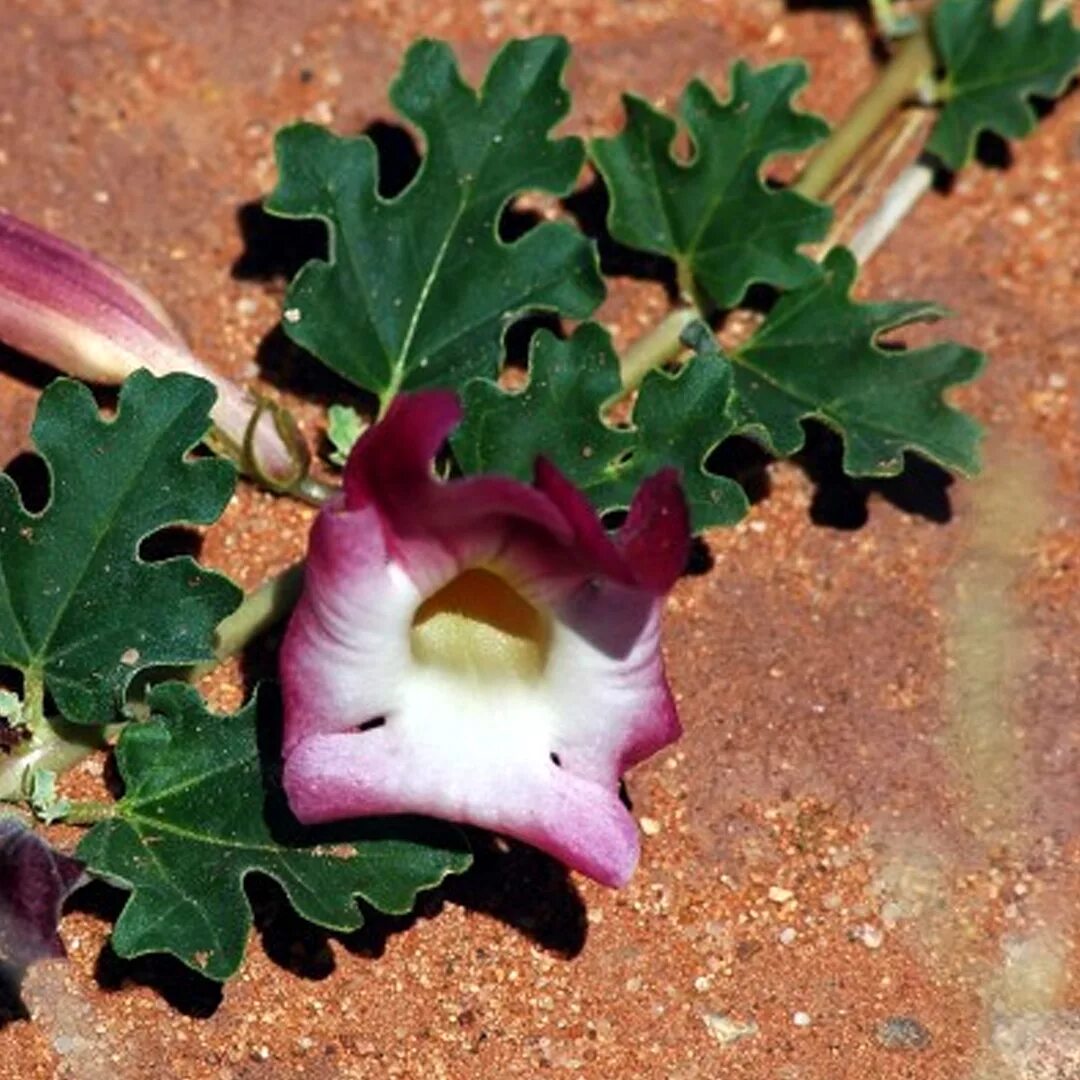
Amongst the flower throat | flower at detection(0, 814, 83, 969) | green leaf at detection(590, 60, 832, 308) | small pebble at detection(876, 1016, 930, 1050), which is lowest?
small pebble at detection(876, 1016, 930, 1050)

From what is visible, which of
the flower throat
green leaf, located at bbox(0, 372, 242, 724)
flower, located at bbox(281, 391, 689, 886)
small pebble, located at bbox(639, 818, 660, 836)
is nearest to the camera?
flower, located at bbox(281, 391, 689, 886)

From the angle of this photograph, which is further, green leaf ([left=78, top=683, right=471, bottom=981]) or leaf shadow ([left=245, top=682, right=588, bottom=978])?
leaf shadow ([left=245, top=682, right=588, bottom=978])

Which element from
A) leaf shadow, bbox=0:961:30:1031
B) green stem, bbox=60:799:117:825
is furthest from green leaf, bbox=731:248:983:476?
leaf shadow, bbox=0:961:30:1031

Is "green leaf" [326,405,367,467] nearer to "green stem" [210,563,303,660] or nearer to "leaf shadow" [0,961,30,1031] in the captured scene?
"green stem" [210,563,303,660]

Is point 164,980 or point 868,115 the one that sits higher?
point 868,115

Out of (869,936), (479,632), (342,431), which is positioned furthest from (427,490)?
(869,936)

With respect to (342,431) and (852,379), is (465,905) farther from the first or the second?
(852,379)

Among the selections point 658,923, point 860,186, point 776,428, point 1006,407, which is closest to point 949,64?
point 860,186
